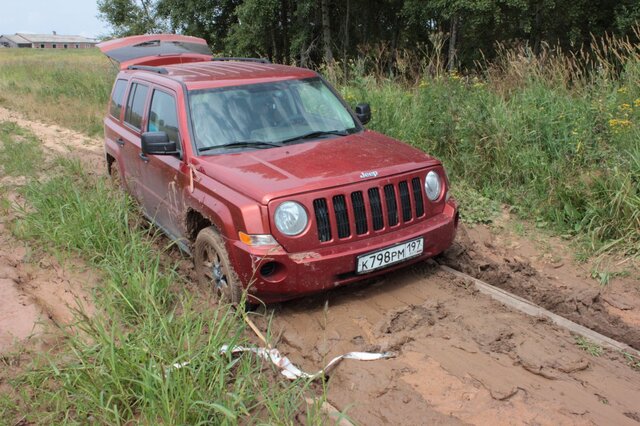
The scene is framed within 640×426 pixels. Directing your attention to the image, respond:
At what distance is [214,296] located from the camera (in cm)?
414

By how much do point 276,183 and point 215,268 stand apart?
881mm

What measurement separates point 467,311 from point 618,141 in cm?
272

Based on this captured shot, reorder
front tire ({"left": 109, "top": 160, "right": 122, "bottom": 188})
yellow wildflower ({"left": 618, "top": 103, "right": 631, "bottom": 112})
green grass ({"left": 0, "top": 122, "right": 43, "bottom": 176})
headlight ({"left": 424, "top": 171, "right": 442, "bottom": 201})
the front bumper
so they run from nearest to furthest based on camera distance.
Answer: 1. the front bumper
2. headlight ({"left": 424, "top": 171, "right": 442, "bottom": 201})
3. yellow wildflower ({"left": 618, "top": 103, "right": 631, "bottom": 112})
4. front tire ({"left": 109, "top": 160, "right": 122, "bottom": 188})
5. green grass ({"left": 0, "top": 122, "right": 43, "bottom": 176})

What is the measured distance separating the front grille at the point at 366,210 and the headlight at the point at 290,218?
0.10 metres

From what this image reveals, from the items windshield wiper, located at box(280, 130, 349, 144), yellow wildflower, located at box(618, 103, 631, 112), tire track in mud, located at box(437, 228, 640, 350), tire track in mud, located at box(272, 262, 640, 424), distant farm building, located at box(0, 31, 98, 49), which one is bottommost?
tire track in mud, located at box(437, 228, 640, 350)

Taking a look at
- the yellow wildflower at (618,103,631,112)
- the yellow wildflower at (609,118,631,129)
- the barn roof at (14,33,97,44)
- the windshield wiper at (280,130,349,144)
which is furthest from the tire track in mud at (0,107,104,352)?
the barn roof at (14,33,97,44)

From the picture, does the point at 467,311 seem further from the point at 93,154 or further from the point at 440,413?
the point at 93,154

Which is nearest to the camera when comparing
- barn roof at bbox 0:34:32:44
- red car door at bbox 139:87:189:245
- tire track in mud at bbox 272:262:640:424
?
tire track in mud at bbox 272:262:640:424

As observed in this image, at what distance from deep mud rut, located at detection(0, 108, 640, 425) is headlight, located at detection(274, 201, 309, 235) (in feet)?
1.79

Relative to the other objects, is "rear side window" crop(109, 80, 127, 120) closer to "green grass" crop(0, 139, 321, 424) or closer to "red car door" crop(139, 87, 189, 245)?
"red car door" crop(139, 87, 189, 245)

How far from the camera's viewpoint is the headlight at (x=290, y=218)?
143 inches

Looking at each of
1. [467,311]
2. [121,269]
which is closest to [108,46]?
[121,269]

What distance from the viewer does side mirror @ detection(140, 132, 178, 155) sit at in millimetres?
4324

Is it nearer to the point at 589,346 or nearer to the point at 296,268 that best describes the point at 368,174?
the point at 296,268
